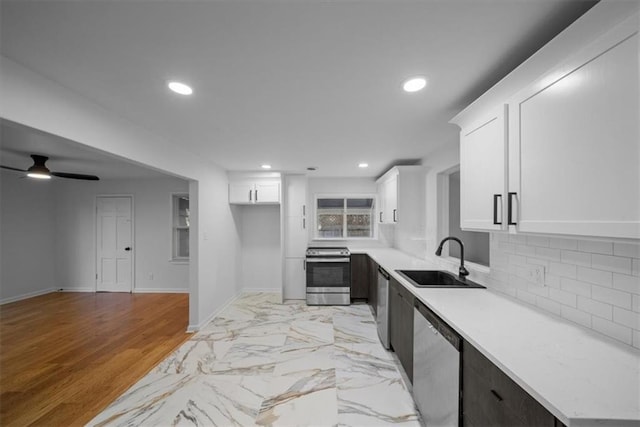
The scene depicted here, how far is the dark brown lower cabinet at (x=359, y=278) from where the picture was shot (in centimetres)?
438

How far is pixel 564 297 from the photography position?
138 cm

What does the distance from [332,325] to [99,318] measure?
3602 mm

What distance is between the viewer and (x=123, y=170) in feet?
14.4

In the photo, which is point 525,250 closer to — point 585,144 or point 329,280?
point 585,144

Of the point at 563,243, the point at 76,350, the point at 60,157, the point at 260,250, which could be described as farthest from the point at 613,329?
the point at 60,157

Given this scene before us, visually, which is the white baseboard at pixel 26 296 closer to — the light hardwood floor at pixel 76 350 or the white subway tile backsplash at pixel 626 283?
the light hardwood floor at pixel 76 350

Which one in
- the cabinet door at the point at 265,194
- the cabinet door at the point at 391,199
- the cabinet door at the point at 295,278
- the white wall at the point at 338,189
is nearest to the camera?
the cabinet door at the point at 391,199

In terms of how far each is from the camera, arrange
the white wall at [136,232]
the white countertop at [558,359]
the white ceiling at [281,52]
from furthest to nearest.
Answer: the white wall at [136,232], the white ceiling at [281,52], the white countertop at [558,359]

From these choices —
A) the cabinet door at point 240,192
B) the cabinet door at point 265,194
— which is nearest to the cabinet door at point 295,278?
the cabinet door at point 265,194

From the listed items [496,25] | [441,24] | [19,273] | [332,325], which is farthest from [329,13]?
[19,273]

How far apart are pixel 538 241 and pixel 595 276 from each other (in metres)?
0.39

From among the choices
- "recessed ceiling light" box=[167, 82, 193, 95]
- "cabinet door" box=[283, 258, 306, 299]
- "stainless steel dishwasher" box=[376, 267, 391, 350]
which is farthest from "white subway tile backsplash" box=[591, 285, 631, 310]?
"cabinet door" box=[283, 258, 306, 299]

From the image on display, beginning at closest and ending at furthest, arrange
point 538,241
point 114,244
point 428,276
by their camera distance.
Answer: point 538,241 → point 428,276 → point 114,244

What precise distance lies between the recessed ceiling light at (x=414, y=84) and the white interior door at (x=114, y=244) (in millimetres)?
5868
